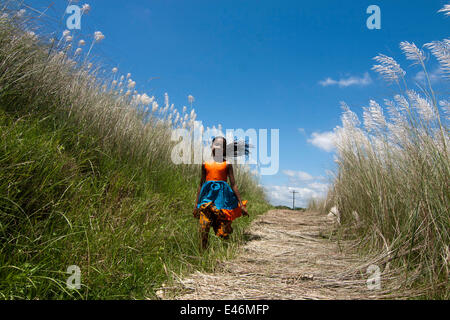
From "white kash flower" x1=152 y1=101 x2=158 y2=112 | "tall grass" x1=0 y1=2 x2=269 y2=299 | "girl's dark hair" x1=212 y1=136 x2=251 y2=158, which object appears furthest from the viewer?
"white kash flower" x1=152 y1=101 x2=158 y2=112

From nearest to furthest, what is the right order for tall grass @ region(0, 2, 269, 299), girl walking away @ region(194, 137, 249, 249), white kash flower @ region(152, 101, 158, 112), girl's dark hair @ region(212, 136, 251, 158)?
1. tall grass @ region(0, 2, 269, 299)
2. girl walking away @ region(194, 137, 249, 249)
3. girl's dark hair @ region(212, 136, 251, 158)
4. white kash flower @ region(152, 101, 158, 112)

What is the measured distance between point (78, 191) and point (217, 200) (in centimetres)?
126

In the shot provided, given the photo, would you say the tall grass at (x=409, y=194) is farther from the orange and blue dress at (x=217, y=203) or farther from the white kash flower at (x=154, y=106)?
the white kash flower at (x=154, y=106)

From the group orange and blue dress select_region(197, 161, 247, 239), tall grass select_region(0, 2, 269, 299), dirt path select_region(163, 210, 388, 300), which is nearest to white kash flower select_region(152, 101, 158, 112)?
tall grass select_region(0, 2, 269, 299)

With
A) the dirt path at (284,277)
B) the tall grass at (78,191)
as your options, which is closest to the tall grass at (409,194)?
the dirt path at (284,277)

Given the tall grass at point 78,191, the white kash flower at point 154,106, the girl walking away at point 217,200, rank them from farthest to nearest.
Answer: the white kash flower at point 154,106 → the girl walking away at point 217,200 → the tall grass at point 78,191

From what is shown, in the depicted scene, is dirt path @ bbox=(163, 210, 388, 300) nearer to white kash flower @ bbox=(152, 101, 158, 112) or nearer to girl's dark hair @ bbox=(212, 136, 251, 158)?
girl's dark hair @ bbox=(212, 136, 251, 158)

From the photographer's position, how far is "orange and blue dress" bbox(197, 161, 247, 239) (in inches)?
112

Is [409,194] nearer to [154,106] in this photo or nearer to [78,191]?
[78,191]

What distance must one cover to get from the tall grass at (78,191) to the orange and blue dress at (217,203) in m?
0.18

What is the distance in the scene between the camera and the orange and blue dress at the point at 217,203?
2.84 metres

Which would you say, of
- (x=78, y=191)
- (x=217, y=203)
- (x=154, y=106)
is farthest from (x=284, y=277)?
(x=154, y=106)

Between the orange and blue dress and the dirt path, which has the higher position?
the orange and blue dress
